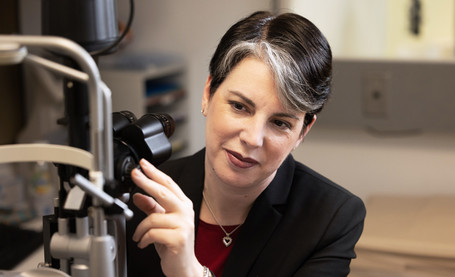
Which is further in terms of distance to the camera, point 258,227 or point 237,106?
point 258,227

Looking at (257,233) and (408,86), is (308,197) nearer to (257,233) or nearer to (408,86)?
(257,233)

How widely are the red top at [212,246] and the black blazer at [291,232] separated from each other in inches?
1.5

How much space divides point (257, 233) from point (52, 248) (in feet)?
1.87

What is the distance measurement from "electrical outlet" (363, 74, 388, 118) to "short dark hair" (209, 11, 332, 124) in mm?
1326

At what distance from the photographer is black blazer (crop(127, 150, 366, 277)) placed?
3.90 feet

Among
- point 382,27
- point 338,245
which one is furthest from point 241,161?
point 382,27

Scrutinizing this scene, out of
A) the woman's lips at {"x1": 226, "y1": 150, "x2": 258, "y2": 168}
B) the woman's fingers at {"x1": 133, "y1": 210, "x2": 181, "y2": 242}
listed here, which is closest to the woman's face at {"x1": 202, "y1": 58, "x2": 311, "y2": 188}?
the woman's lips at {"x1": 226, "y1": 150, "x2": 258, "y2": 168}

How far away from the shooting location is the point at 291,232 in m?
1.23

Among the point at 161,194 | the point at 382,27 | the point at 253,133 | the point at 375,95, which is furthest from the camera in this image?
the point at 382,27

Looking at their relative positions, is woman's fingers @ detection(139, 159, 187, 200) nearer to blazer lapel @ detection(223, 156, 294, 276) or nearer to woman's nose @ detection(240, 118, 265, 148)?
woman's nose @ detection(240, 118, 265, 148)

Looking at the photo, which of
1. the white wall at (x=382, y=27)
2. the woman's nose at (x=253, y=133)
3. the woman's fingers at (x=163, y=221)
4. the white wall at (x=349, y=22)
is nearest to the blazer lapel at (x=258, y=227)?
the woman's nose at (x=253, y=133)

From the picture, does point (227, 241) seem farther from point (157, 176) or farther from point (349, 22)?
point (349, 22)

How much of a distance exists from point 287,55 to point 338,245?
16.3 inches

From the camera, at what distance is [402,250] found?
197cm
